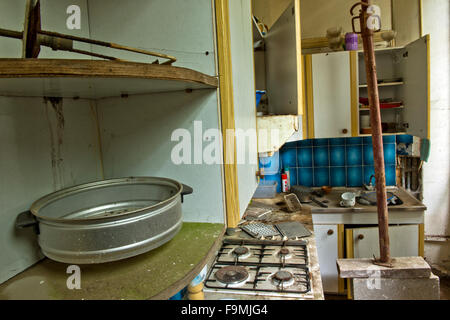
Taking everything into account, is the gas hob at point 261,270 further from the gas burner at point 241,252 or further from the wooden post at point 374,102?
the wooden post at point 374,102

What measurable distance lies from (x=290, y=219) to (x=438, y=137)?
158cm

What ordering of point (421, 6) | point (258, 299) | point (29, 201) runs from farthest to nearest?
point (421, 6) → point (258, 299) → point (29, 201)

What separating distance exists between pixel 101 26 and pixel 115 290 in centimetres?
65

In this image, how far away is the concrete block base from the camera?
1754 millimetres

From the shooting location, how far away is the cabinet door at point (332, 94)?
2502 mm

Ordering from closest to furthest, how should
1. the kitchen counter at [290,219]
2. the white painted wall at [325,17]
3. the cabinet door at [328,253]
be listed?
the kitchen counter at [290,219]
the cabinet door at [328,253]
the white painted wall at [325,17]

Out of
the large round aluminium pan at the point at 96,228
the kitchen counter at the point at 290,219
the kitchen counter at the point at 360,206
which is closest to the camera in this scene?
the large round aluminium pan at the point at 96,228

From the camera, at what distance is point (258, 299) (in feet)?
4.01

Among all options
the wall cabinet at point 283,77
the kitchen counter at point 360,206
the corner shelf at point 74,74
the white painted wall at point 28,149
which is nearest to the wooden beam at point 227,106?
the corner shelf at point 74,74

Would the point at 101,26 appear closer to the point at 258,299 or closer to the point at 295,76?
the point at 295,76

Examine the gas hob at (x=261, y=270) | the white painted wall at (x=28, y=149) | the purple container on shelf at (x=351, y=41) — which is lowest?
the gas hob at (x=261, y=270)

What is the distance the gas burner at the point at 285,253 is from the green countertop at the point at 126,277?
3.08 ft

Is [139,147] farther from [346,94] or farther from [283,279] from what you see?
[346,94]

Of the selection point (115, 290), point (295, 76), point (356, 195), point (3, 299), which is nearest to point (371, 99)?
point (295, 76)
